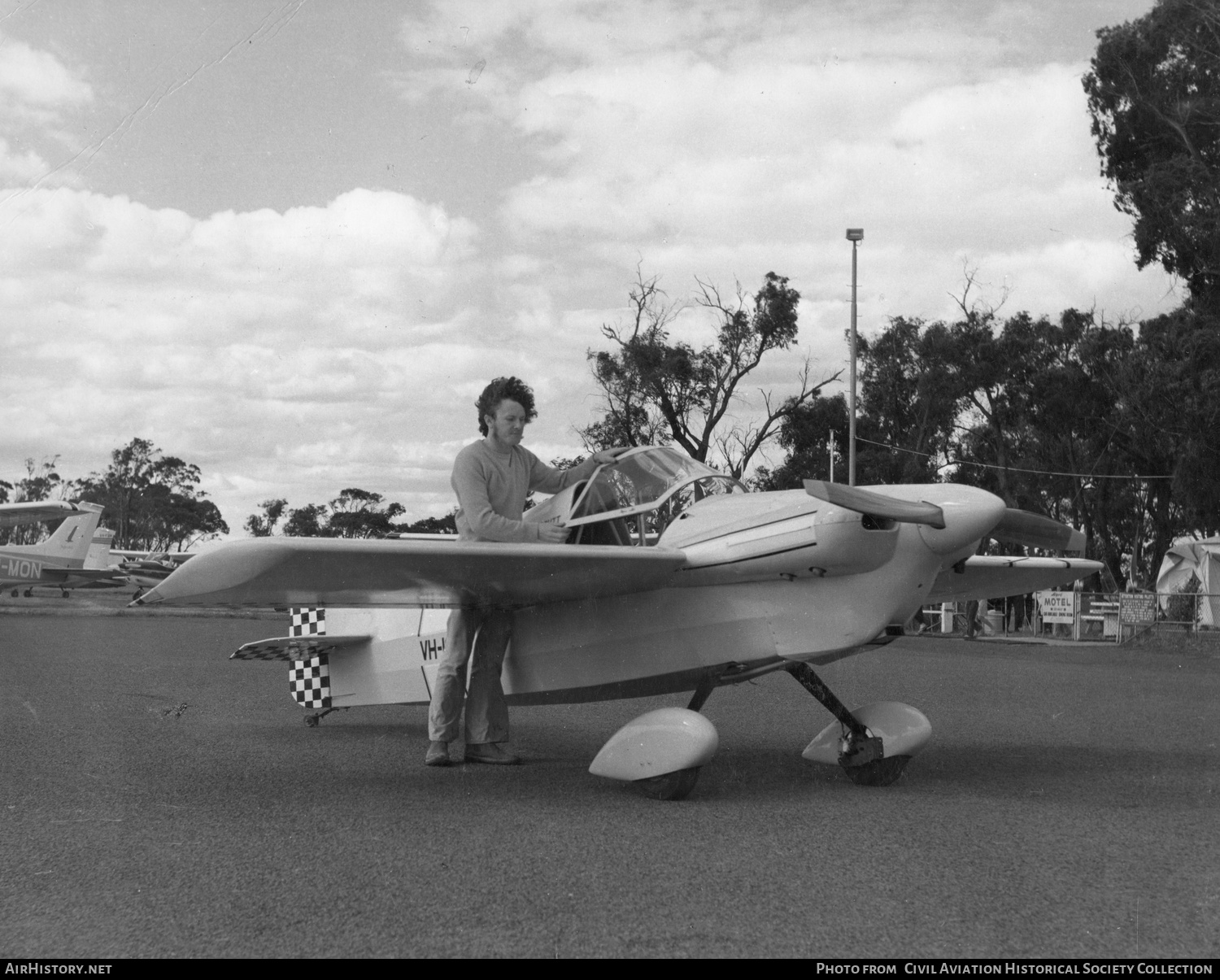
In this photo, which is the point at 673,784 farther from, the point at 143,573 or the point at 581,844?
the point at 143,573

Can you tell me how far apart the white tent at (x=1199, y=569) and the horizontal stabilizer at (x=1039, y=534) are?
1976 cm

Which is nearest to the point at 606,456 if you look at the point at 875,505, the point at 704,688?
the point at 704,688

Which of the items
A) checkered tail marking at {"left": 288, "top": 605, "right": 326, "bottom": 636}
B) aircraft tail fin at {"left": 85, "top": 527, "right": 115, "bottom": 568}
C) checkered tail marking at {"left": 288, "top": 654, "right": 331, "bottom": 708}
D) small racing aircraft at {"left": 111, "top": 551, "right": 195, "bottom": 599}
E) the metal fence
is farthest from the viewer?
aircraft tail fin at {"left": 85, "top": 527, "right": 115, "bottom": 568}

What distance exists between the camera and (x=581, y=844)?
13.8ft

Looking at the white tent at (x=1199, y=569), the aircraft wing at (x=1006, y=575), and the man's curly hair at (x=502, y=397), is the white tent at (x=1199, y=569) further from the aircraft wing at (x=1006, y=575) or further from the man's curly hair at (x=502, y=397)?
the man's curly hair at (x=502, y=397)

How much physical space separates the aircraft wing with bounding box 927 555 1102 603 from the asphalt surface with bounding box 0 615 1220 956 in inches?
36.7

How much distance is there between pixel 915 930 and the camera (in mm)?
3043

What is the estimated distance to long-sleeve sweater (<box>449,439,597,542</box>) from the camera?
5887 millimetres

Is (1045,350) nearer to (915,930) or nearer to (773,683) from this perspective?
(773,683)

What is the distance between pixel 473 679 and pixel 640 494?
4.25 feet

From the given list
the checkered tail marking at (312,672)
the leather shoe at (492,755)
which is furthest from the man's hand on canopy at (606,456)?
the checkered tail marking at (312,672)

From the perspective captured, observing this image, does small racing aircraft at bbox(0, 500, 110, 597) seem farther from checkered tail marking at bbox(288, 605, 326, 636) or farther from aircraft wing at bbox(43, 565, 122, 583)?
checkered tail marking at bbox(288, 605, 326, 636)

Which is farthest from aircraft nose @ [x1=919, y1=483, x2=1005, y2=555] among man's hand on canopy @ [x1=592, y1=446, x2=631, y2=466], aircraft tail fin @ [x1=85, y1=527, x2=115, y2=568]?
aircraft tail fin @ [x1=85, y1=527, x2=115, y2=568]

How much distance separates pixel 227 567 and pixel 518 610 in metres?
1.92
